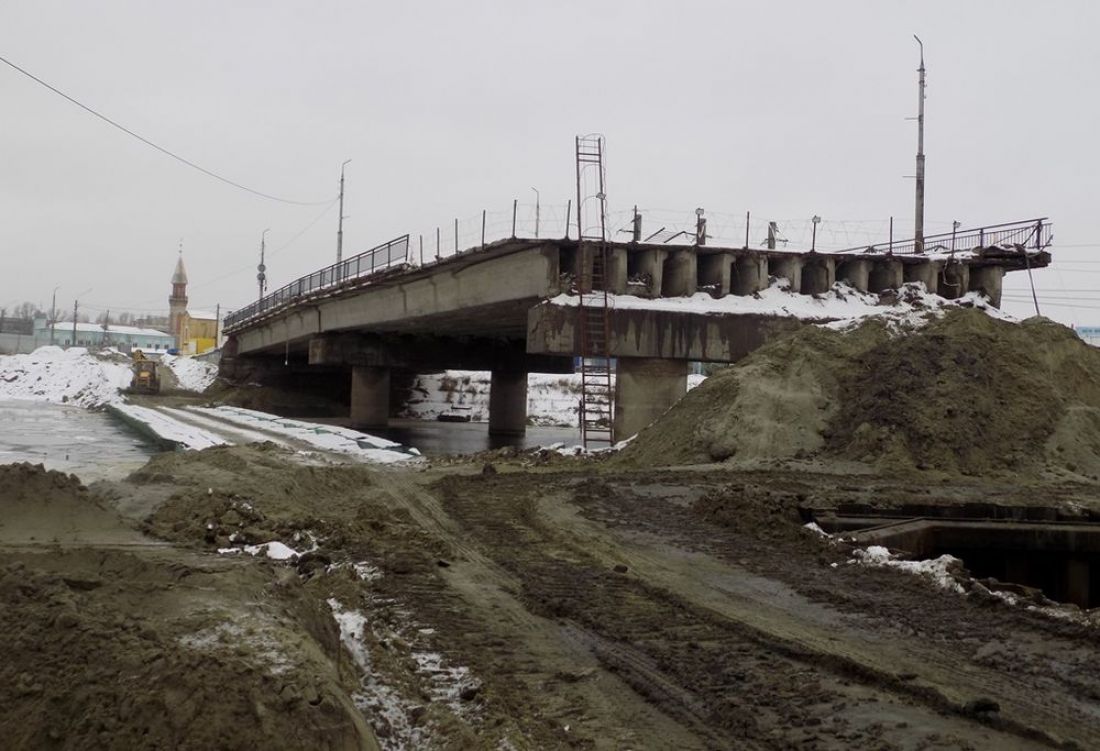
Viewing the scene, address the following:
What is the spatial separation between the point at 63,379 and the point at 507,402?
34598 mm

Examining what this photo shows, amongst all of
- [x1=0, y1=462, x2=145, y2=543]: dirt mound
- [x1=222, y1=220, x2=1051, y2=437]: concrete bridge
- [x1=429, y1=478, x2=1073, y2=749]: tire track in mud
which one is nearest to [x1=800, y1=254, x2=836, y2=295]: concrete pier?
Answer: [x1=222, y1=220, x2=1051, y2=437]: concrete bridge

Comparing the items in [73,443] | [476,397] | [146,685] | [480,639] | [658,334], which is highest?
[658,334]

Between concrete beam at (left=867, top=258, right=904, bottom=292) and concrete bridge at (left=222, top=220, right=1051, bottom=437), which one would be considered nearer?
concrete bridge at (left=222, top=220, right=1051, bottom=437)

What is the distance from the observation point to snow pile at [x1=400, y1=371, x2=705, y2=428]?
5175 centimetres

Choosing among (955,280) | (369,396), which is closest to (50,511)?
(955,280)

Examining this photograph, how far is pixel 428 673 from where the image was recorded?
18.0 ft

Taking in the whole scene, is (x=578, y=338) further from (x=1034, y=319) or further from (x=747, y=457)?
(x=1034, y=319)

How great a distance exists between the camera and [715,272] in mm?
22484

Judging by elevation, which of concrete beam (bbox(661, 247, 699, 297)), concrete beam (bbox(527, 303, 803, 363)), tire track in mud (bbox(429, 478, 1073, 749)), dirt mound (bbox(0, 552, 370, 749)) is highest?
concrete beam (bbox(661, 247, 699, 297))

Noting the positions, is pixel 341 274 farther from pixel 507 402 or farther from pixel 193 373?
pixel 193 373

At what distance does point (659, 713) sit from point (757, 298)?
18.2m

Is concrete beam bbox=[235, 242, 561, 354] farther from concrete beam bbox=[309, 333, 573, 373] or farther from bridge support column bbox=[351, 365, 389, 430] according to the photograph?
bridge support column bbox=[351, 365, 389, 430]

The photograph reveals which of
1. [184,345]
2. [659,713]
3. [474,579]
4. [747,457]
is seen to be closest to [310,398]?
[747,457]

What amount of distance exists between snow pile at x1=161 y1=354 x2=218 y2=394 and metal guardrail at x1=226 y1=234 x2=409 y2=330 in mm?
18521
